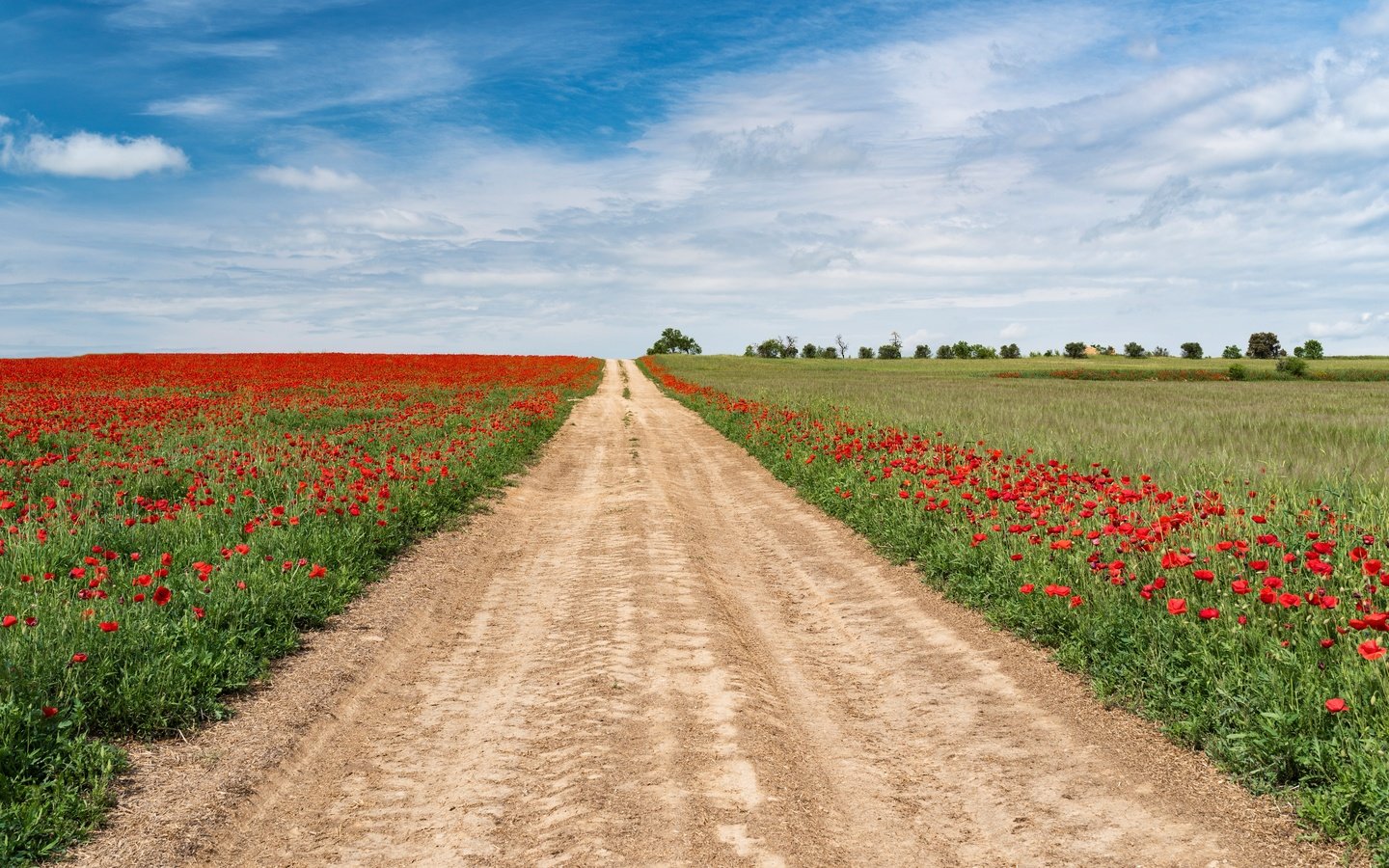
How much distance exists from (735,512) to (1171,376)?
63.1m

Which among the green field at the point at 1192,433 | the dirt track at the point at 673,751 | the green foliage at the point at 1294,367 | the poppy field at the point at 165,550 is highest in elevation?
the green foliage at the point at 1294,367

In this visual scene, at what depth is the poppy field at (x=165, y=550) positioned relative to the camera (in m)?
4.61

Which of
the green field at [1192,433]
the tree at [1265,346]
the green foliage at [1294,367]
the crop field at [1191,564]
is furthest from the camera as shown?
the tree at [1265,346]

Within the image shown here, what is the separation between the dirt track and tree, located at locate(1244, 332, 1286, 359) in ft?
350

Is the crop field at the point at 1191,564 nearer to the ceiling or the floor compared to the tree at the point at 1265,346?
nearer to the floor

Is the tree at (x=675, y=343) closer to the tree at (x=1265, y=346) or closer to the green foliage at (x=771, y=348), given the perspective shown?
the green foliage at (x=771, y=348)

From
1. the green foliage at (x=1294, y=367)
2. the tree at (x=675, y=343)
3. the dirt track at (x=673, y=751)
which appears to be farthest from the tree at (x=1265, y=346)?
the dirt track at (x=673, y=751)

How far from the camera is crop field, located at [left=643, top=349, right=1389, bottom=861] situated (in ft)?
14.8

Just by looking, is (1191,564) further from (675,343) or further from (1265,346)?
(675,343)

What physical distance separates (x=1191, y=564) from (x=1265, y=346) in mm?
107320

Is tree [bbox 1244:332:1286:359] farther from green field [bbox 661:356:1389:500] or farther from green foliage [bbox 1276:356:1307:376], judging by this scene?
green field [bbox 661:356:1389:500]

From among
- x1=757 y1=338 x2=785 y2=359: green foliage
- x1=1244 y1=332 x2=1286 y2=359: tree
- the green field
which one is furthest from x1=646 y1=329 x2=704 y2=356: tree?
the green field

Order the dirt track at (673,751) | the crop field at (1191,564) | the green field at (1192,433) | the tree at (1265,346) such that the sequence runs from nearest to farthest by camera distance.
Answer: the dirt track at (673,751), the crop field at (1191,564), the green field at (1192,433), the tree at (1265,346)

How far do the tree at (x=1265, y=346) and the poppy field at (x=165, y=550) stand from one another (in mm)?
100661
